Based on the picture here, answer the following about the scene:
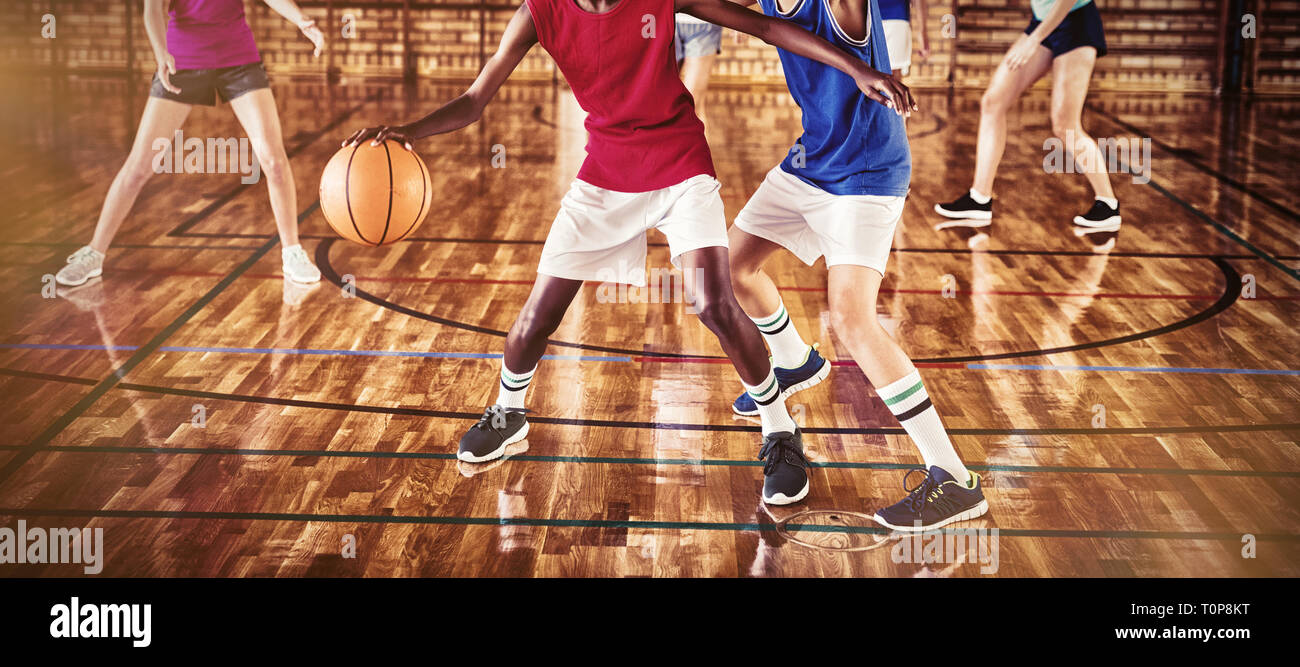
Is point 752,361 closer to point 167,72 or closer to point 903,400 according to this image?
point 903,400

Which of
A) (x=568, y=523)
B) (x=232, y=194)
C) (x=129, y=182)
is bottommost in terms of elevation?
(x=568, y=523)

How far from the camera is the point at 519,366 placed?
3826mm

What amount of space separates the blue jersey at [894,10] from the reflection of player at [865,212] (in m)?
2.98

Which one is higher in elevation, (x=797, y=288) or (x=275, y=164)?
(x=275, y=164)

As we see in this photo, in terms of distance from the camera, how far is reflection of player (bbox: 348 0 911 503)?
3.37m

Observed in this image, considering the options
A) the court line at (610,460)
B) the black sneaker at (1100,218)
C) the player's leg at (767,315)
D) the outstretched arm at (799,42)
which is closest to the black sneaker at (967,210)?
the black sneaker at (1100,218)

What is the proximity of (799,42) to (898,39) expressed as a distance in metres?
3.34

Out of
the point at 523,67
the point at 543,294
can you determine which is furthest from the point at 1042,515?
the point at 523,67

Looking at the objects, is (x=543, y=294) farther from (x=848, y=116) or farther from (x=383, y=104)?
(x=383, y=104)

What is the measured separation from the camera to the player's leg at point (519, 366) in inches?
144

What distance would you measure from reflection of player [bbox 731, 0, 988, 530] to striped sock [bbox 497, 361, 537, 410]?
3.17ft

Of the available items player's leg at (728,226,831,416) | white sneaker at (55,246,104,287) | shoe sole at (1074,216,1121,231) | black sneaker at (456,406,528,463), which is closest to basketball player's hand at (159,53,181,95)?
white sneaker at (55,246,104,287)

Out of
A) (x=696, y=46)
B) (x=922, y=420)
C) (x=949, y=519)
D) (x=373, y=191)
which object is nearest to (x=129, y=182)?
(x=373, y=191)

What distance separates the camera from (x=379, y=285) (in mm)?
5703
